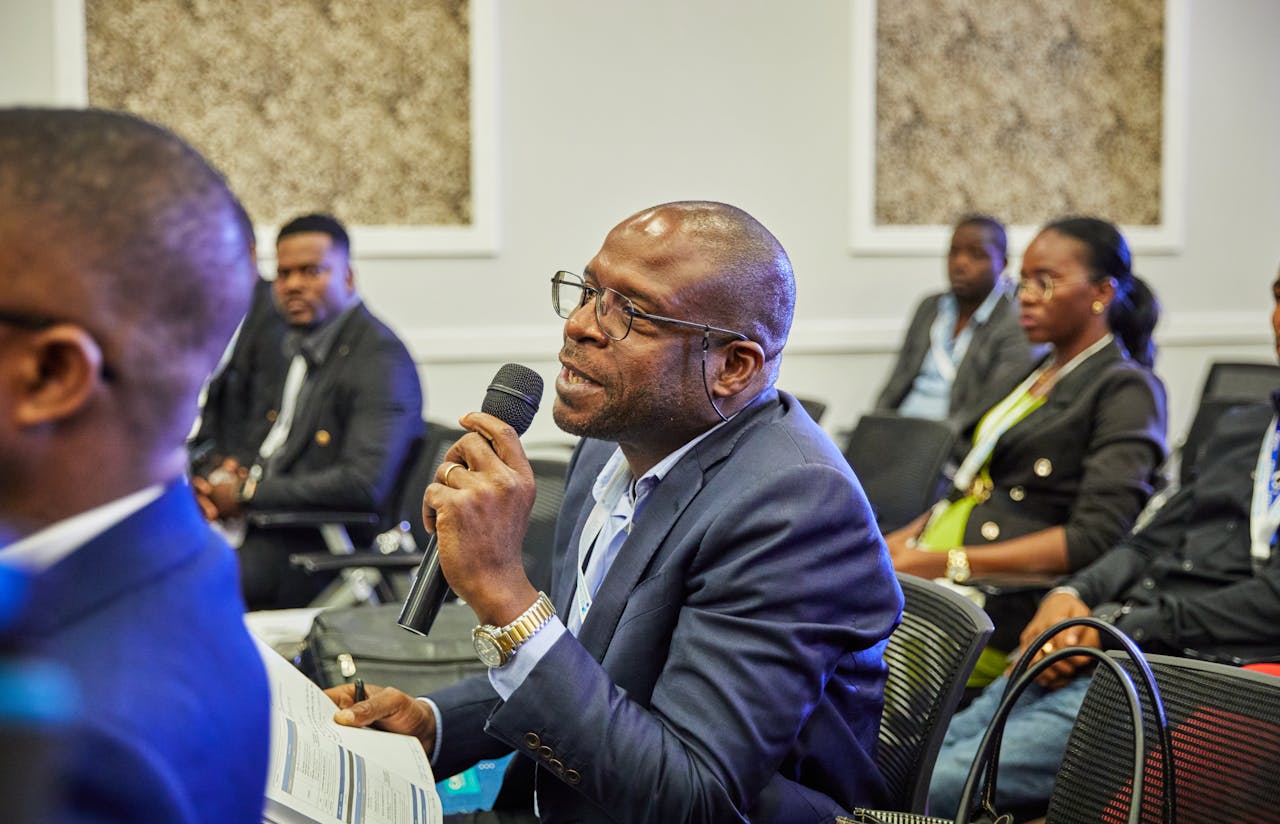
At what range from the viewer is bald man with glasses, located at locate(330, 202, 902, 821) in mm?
1324

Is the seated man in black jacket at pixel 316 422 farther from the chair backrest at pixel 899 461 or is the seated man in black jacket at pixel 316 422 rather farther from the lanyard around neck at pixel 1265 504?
the lanyard around neck at pixel 1265 504

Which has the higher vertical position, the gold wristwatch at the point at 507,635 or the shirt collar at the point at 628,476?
the shirt collar at the point at 628,476

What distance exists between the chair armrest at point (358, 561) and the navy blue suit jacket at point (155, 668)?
2147 mm

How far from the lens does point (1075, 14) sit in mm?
6332

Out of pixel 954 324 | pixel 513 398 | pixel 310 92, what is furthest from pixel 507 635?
pixel 954 324

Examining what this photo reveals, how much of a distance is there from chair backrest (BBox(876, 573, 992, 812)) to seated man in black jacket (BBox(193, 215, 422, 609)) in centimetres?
208

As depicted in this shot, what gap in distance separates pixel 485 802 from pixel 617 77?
416 cm

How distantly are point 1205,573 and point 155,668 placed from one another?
2307 millimetres

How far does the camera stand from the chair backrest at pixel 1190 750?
135 cm


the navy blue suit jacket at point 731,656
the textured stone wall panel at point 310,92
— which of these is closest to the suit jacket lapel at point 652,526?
the navy blue suit jacket at point 731,656

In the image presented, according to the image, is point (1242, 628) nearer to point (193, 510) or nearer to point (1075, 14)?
point (193, 510)

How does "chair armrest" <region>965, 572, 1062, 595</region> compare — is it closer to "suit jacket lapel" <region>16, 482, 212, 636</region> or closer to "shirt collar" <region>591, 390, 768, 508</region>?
"shirt collar" <region>591, 390, 768, 508</region>

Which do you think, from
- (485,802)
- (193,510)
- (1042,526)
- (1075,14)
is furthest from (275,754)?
(1075,14)

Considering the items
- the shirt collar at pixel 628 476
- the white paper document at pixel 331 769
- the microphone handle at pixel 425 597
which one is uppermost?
the shirt collar at pixel 628 476
